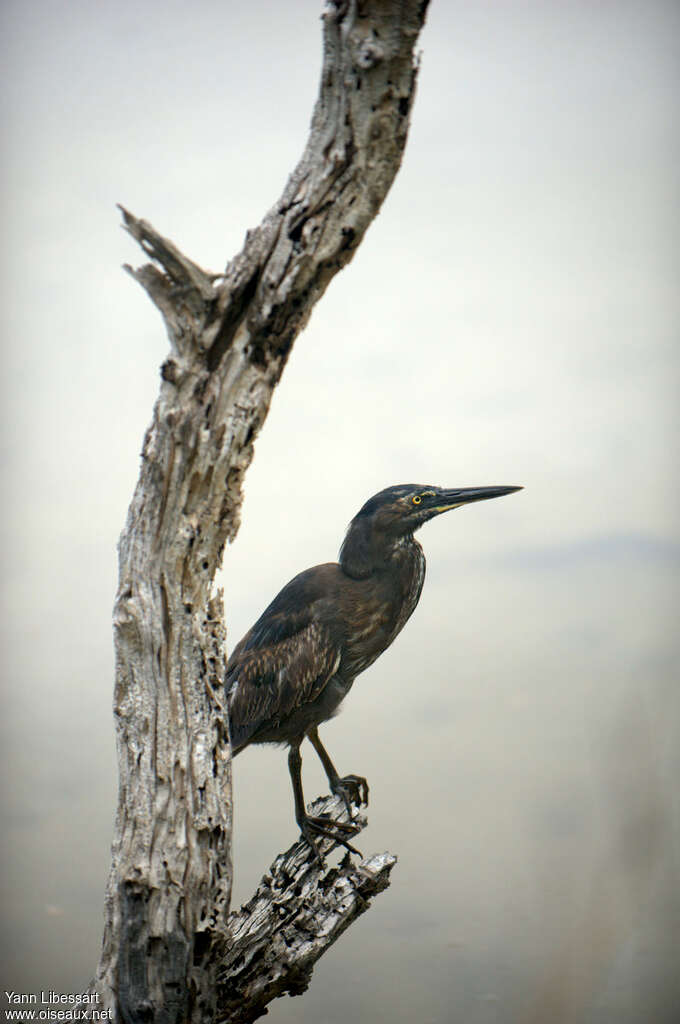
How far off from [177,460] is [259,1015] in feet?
4.44

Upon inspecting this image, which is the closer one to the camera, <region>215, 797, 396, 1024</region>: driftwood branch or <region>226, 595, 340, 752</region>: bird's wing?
<region>215, 797, 396, 1024</region>: driftwood branch

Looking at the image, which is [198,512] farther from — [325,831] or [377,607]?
[325,831]

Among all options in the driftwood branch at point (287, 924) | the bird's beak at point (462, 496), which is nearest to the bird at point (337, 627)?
the bird's beak at point (462, 496)

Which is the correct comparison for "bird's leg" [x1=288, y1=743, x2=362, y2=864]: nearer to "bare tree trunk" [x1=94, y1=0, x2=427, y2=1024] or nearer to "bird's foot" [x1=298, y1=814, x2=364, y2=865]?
"bird's foot" [x1=298, y1=814, x2=364, y2=865]

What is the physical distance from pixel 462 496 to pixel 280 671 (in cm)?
73

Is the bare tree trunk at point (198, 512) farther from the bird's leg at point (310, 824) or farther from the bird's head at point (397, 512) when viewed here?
the bird's head at point (397, 512)

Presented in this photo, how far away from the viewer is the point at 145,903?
1.86 meters

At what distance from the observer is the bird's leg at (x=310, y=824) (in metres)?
2.51

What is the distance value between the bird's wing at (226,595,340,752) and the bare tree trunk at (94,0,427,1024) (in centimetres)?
63

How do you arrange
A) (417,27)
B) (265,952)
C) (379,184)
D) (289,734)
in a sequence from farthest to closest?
(289,734)
(265,952)
(379,184)
(417,27)

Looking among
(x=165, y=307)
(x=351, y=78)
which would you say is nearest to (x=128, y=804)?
(x=165, y=307)

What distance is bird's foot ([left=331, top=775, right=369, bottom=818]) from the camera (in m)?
2.79

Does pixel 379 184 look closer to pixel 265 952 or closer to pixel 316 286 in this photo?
pixel 316 286

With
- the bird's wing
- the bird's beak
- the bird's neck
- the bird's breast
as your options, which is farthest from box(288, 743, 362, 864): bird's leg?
the bird's beak
